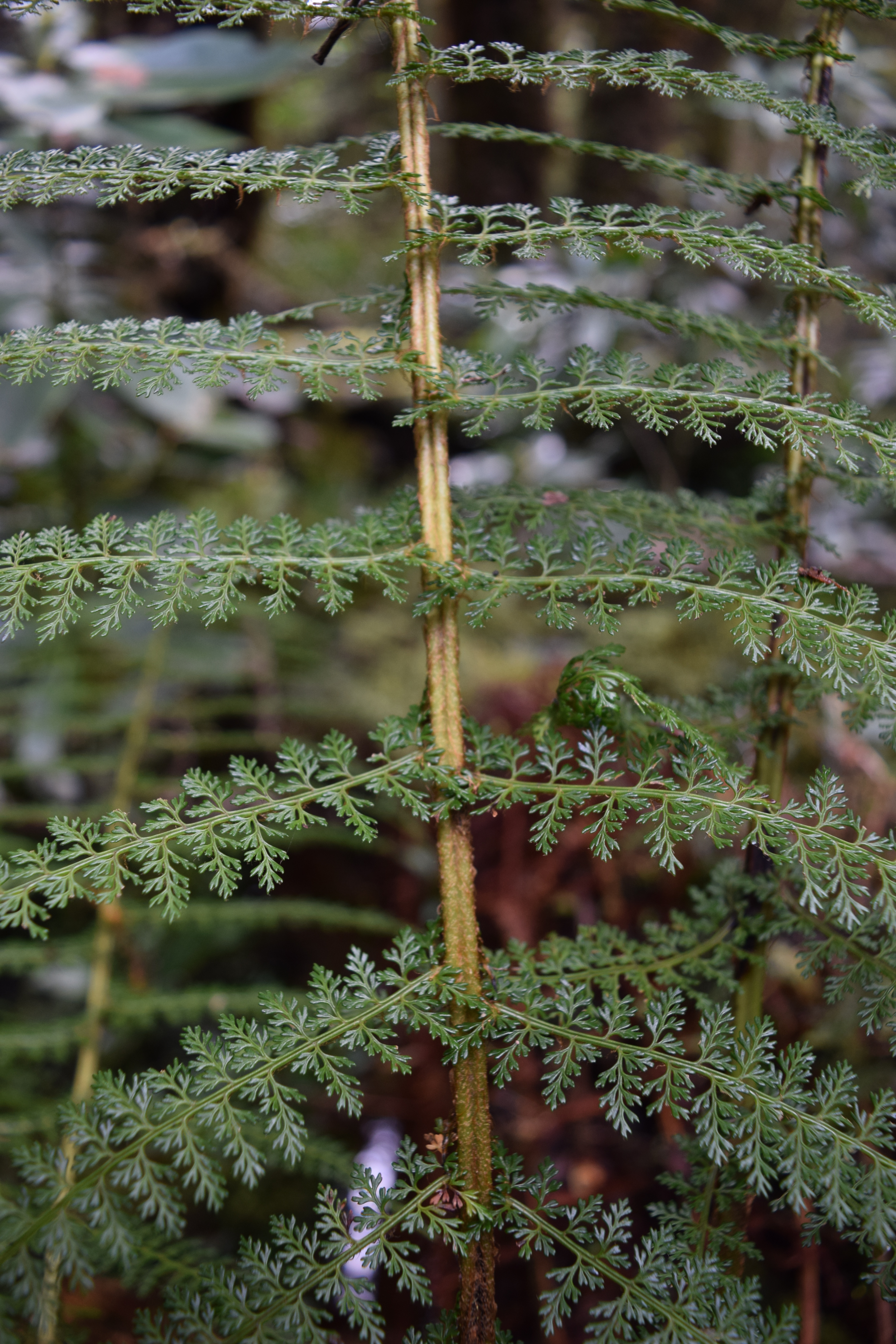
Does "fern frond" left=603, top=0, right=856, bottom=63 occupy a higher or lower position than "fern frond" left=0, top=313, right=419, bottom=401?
higher

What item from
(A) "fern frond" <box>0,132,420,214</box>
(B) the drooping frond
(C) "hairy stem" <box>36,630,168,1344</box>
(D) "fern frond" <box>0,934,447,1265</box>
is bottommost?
(C) "hairy stem" <box>36,630,168,1344</box>

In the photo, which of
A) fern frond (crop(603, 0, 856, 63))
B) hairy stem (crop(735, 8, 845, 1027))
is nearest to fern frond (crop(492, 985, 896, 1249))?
hairy stem (crop(735, 8, 845, 1027))

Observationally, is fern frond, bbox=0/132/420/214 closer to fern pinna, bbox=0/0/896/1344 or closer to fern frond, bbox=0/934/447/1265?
fern pinna, bbox=0/0/896/1344

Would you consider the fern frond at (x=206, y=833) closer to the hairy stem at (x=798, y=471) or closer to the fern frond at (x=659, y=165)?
the hairy stem at (x=798, y=471)

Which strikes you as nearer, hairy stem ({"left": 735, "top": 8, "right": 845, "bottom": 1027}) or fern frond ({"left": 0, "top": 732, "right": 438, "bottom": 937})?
fern frond ({"left": 0, "top": 732, "right": 438, "bottom": 937})

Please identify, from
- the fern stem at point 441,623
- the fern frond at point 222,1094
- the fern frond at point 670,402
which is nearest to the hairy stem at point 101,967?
the fern frond at point 222,1094

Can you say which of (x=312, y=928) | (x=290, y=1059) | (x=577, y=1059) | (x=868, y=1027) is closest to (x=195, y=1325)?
(x=290, y=1059)

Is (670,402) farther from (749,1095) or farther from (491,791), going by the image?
(749,1095)
